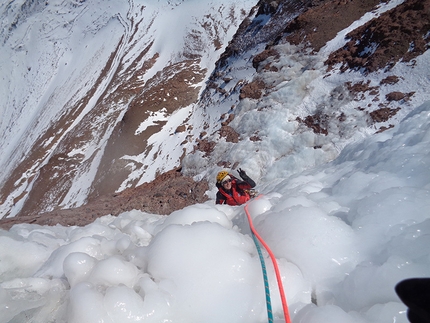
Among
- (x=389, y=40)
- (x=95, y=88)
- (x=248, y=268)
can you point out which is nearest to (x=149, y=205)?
(x=248, y=268)

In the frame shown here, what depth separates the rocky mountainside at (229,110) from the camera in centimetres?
1039

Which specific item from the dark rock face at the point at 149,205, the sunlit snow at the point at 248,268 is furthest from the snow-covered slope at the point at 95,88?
the sunlit snow at the point at 248,268

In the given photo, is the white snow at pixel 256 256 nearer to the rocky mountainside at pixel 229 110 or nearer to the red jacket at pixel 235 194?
the red jacket at pixel 235 194

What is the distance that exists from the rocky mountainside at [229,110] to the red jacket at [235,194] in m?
4.80

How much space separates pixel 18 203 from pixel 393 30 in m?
31.1

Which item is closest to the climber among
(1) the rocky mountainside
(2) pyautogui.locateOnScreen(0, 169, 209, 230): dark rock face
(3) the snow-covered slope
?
(1) the rocky mountainside

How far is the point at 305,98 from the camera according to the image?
12.3 meters

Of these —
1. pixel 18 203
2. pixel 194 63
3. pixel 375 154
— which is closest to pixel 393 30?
pixel 375 154

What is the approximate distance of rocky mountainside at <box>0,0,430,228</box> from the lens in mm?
10391

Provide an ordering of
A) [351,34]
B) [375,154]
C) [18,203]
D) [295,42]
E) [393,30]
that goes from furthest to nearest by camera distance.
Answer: [18,203]
[295,42]
[351,34]
[393,30]
[375,154]

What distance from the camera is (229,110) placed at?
16.3 m

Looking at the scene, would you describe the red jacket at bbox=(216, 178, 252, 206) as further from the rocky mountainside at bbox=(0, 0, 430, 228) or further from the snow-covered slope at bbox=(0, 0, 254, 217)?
the snow-covered slope at bbox=(0, 0, 254, 217)

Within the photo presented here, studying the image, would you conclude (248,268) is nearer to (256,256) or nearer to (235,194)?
(256,256)

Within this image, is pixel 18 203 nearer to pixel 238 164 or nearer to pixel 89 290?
pixel 238 164
